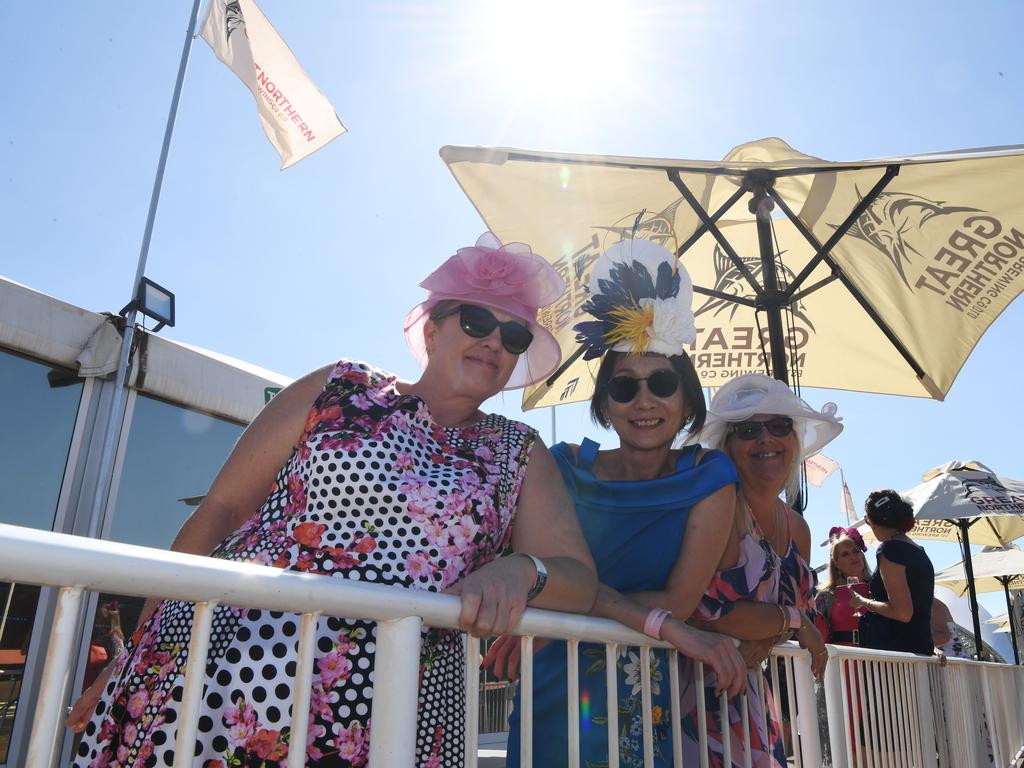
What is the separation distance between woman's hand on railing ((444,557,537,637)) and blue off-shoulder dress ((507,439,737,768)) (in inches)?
29.0

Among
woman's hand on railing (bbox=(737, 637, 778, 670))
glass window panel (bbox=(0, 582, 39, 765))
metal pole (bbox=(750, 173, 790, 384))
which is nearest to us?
woman's hand on railing (bbox=(737, 637, 778, 670))

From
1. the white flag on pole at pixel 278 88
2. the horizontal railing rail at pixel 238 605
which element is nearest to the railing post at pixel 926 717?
the horizontal railing rail at pixel 238 605

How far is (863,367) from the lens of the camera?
506cm

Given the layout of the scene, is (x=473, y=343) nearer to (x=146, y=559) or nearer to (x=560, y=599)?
(x=560, y=599)

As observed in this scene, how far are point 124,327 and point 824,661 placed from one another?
12.3ft

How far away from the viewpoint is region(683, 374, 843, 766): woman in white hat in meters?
2.19

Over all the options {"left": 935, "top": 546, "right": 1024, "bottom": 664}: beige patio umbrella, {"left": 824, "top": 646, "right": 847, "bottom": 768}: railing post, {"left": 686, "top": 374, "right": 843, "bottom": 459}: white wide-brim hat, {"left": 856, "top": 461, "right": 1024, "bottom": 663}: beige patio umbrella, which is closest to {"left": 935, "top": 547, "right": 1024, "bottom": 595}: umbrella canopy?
{"left": 935, "top": 546, "right": 1024, "bottom": 664}: beige patio umbrella

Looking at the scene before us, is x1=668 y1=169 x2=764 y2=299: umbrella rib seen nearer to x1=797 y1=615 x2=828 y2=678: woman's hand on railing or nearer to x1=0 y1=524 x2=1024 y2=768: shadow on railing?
x1=797 y1=615 x2=828 y2=678: woman's hand on railing

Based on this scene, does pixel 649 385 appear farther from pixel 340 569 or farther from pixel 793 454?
pixel 340 569

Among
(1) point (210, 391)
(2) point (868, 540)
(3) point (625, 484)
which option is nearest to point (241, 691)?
(3) point (625, 484)

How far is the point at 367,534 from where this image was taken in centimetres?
149

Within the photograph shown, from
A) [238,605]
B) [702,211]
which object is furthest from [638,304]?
[702,211]

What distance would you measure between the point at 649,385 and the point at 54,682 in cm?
175

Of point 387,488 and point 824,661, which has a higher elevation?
point 387,488
